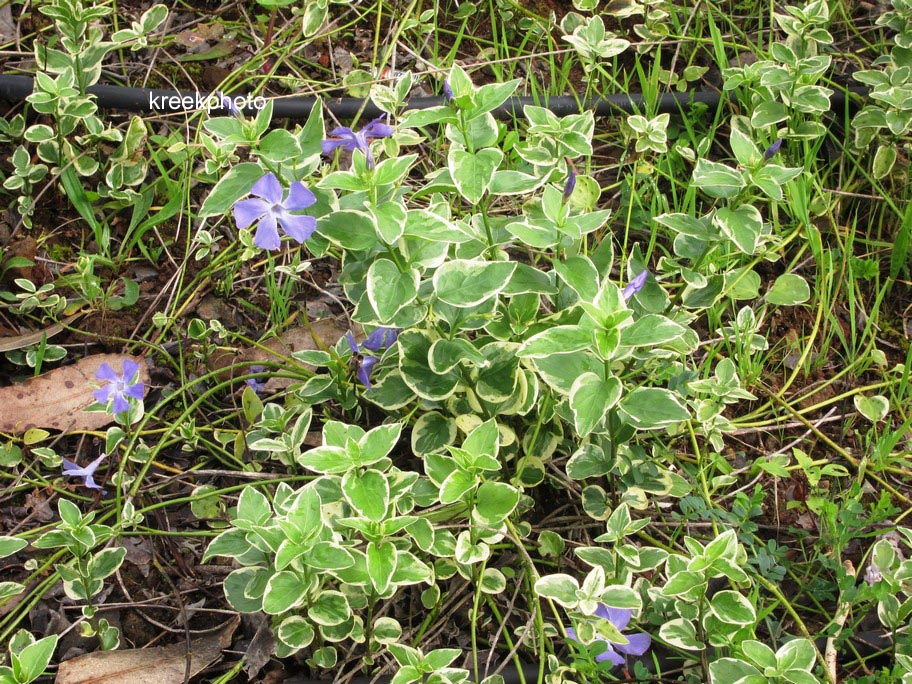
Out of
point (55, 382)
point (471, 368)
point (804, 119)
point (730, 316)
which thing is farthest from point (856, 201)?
point (55, 382)

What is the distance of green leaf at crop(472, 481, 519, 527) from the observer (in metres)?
1.52

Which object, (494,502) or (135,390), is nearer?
(494,502)

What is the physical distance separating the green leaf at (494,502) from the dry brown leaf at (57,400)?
1.10 m

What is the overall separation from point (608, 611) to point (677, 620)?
0.14 m

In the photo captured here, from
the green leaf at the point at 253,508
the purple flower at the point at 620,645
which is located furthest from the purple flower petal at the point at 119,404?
the purple flower at the point at 620,645

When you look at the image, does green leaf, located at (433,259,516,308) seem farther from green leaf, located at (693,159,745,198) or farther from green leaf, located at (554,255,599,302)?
green leaf, located at (693,159,745,198)

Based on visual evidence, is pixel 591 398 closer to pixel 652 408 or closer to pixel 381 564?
pixel 652 408

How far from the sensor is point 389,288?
153 centimetres

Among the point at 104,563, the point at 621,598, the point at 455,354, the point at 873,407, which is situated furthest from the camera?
the point at 873,407

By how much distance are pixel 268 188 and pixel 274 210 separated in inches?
1.8

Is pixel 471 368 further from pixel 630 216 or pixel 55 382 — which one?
pixel 55 382

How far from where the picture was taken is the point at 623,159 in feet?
8.30

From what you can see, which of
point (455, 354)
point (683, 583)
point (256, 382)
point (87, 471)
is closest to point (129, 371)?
point (87, 471)

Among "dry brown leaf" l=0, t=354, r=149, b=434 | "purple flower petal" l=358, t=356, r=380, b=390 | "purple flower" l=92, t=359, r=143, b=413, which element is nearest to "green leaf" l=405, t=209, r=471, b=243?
"purple flower petal" l=358, t=356, r=380, b=390
